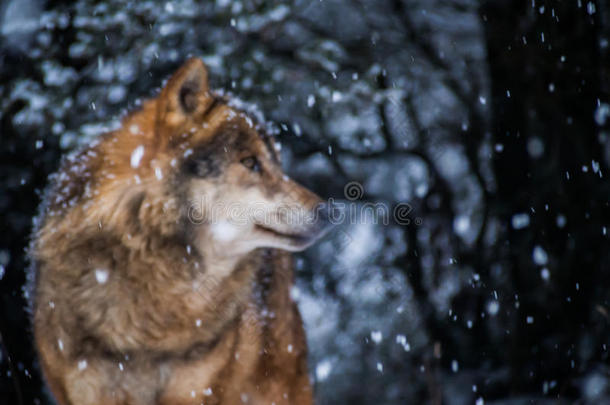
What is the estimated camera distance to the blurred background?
2.47 ft

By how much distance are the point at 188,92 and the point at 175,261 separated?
0.27 metres

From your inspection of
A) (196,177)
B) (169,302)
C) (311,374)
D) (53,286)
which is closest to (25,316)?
(53,286)

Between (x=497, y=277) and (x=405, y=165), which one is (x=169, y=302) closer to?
(x=405, y=165)

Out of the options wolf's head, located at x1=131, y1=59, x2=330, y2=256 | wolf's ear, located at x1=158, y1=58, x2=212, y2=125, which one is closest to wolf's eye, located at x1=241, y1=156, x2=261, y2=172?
wolf's head, located at x1=131, y1=59, x2=330, y2=256

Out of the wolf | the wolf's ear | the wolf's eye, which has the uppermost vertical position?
the wolf's ear

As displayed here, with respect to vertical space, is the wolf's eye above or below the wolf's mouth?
above

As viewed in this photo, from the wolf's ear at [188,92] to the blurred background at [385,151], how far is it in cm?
3

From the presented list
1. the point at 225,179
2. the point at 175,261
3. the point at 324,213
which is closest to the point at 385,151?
the point at 324,213

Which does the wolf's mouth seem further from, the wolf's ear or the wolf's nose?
the wolf's ear

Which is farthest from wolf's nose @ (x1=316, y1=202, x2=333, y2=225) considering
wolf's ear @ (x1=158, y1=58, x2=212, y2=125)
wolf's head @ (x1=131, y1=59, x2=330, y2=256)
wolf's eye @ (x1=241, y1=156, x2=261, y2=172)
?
wolf's ear @ (x1=158, y1=58, x2=212, y2=125)

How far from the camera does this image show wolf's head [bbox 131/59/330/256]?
27.6 inches

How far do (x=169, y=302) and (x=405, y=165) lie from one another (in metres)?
0.44

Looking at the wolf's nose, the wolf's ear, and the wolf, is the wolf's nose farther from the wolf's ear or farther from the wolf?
the wolf's ear

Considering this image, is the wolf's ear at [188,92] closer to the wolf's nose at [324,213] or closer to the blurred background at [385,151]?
the blurred background at [385,151]
